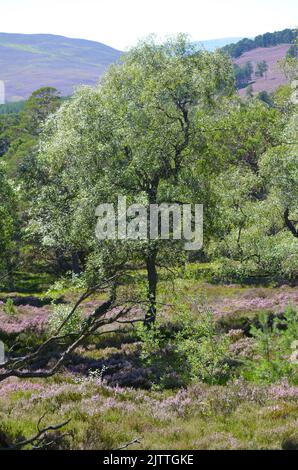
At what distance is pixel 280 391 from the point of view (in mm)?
13008

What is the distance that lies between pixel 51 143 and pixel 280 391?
15661 millimetres

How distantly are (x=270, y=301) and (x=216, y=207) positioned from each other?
10.4 meters

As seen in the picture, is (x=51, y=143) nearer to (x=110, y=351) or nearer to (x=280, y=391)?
(x=110, y=351)

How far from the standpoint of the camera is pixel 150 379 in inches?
658

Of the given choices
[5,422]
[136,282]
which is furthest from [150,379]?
[5,422]

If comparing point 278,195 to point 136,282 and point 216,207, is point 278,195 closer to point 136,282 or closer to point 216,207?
point 216,207

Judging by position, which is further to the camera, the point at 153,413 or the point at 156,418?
the point at 153,413

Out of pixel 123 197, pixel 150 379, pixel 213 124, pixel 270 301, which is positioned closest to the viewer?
pixel 150 379

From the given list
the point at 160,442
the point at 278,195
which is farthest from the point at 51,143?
the point at 160,442

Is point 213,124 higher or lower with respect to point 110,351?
higher

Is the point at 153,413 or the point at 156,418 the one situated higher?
the point at 156,418

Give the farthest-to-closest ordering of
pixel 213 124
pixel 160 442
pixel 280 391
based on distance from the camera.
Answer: pixel 213 124 → pixel 280 391 → pixel 160 442

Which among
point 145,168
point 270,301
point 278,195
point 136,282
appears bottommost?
point 270,301

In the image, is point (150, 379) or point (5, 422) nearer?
point (5, 422)
